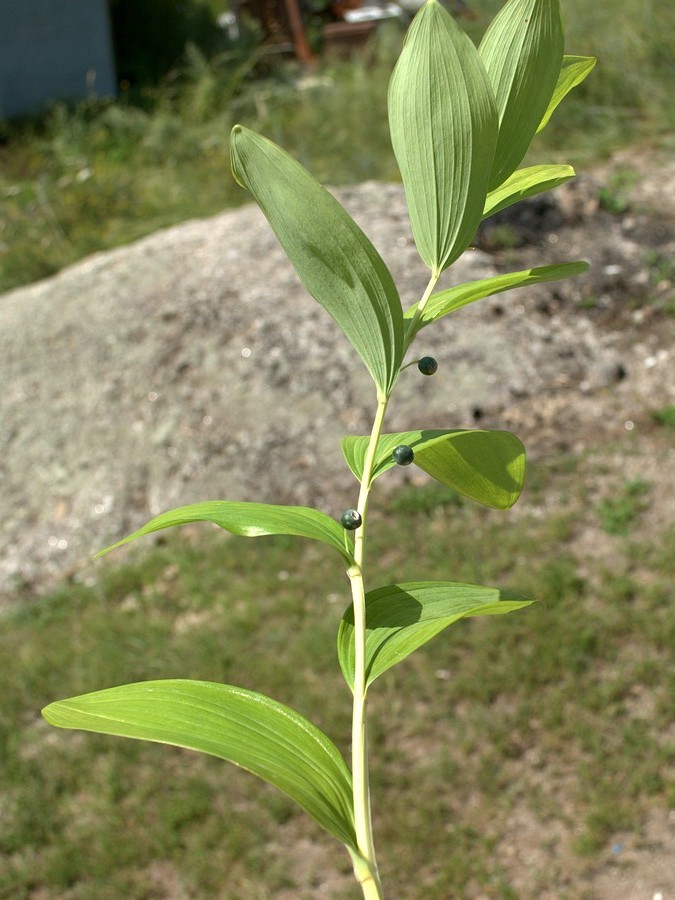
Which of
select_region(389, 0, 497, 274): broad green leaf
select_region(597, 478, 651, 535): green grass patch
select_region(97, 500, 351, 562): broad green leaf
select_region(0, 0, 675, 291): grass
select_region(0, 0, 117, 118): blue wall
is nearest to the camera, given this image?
select_region(389, 0, 497, 274): broad green leaf

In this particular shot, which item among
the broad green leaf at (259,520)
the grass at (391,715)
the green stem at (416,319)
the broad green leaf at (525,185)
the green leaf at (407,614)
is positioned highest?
the broad green leaf at (525,185)

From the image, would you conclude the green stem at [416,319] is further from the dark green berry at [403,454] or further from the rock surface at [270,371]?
the rock surface at [270,371]

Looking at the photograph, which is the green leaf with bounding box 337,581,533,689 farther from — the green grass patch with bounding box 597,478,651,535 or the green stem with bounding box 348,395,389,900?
the green grass patch with bounding box 597,478,651,535

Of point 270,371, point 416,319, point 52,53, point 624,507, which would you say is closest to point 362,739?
point 416,319

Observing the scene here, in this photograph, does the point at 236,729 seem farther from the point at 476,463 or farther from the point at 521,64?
the point at 521,64

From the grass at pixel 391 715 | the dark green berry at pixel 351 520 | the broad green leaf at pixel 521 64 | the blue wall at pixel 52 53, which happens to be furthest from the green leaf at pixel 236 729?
the blue wall at pixel 52 53

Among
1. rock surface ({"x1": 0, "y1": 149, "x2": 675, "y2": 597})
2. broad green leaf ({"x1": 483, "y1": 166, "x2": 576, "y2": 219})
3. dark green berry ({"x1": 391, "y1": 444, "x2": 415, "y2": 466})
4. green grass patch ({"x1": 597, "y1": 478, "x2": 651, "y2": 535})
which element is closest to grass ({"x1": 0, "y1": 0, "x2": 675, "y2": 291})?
rock surface ({"x1": 0, "y1": 149, "x2": 675, "y2": 597})

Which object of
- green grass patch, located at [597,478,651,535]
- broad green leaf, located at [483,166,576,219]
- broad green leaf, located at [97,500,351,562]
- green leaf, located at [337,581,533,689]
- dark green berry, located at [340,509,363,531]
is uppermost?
broad green leaf, located at [483,166,576,219]
